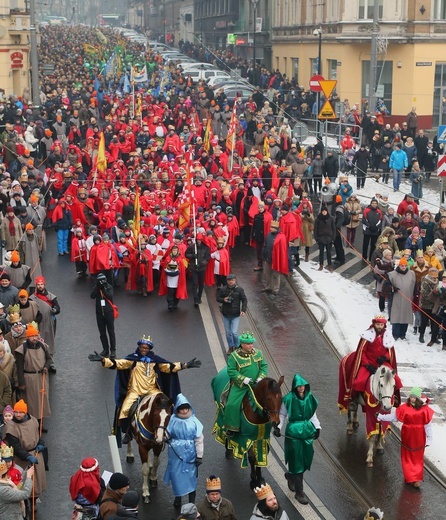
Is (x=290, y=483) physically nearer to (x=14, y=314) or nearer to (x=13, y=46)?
(x=14, y=314)

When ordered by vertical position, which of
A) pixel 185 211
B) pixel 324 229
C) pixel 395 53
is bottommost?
pixel 324 229

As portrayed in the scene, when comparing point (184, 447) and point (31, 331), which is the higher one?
point (31, 331)

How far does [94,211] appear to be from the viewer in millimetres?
24250

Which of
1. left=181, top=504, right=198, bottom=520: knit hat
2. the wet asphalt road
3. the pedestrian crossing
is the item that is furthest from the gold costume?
the pedestrian crossing

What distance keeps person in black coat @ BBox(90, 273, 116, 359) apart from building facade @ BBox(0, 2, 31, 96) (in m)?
32.2

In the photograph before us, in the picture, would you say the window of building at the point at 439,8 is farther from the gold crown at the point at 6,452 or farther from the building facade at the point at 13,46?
the gold crown at the point at 6,452

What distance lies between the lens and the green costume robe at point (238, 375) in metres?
12.6

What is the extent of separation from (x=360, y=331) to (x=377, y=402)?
554 centimetres

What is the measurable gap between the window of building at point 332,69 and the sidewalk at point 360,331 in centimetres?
2553

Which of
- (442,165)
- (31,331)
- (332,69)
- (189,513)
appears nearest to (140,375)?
(31,331)

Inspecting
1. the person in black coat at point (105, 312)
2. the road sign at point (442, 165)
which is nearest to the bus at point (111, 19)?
the road sign at point (442, 165)

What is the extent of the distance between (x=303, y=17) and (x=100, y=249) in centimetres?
3627

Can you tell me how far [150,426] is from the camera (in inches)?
478

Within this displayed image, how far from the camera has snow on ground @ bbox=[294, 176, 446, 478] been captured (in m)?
15.3
